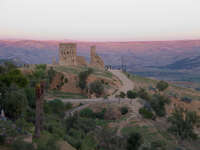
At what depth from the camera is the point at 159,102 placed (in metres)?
35.1

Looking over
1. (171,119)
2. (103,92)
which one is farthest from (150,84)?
(171,119)

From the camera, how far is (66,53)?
206ft

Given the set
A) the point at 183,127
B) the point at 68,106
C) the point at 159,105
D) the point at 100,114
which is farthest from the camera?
the point at 159,105

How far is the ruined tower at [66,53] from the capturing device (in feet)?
205

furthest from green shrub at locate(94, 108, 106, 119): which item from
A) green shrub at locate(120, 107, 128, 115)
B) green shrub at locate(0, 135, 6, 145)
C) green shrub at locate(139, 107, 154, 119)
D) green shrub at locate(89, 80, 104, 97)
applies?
green shrub at locate(0, 135, 6, 145)

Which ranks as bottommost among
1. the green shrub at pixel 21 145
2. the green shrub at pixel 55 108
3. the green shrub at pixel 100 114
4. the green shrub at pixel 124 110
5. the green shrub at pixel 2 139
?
the green shrub at pixel 100 114

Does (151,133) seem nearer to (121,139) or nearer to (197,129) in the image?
(121,139)

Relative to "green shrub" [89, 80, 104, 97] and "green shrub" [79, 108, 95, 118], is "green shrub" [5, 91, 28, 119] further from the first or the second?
"green shrub" [89, 80, 104, 97]

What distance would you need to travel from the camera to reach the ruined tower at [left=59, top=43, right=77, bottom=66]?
6259 centimetres

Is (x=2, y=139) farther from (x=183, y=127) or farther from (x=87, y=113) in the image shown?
(x=183, y=127)

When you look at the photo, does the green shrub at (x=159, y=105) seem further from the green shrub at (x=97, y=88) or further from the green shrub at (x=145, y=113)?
the green shrub at (x=97, y=88)

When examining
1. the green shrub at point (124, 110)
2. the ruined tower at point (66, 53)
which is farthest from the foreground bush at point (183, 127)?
the ruined tower at point (66, 53)

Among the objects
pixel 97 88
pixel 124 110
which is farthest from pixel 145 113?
pixel 97 88

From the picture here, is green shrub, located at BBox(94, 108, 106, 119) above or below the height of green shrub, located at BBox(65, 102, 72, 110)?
below
